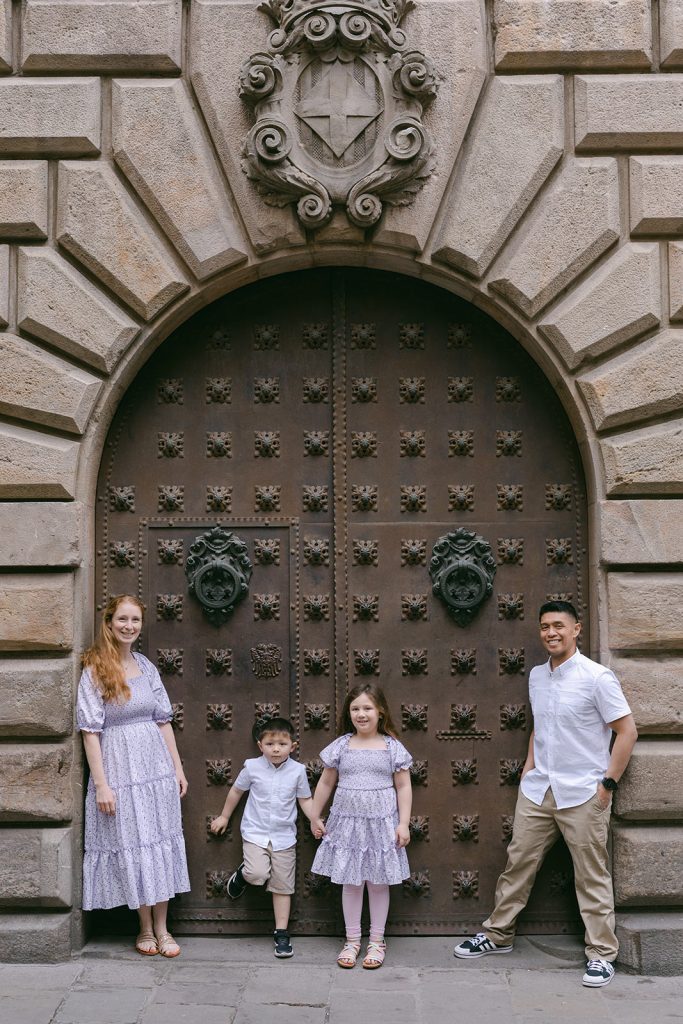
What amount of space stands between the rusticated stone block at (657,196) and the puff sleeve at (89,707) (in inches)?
138

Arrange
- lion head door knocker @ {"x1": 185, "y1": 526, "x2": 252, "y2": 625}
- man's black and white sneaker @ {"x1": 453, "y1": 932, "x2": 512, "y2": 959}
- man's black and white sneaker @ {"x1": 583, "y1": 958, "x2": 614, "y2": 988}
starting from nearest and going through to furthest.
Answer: man's black and white sneaker @ {"x1": 583, "y1": 958, "x2": 614, "y2": 988} → man's black and white sneaker @ {"x1": 453, "y1": 932, "x2": 512, "y2": 959} → lion head door knocker @ {"x1": 185, "y1": 526, "x2": 252, "y2": 625}

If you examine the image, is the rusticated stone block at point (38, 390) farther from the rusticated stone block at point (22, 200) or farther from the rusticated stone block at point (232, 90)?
the rusticated stone block at point (232, 90)

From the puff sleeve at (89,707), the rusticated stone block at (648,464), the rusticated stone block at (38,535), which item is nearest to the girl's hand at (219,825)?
the puff sleeve at (89,707)

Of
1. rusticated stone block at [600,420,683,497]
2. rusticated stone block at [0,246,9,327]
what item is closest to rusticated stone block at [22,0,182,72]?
rusticated stone block at [0,246,9,327]

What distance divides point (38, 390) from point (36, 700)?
152 cm

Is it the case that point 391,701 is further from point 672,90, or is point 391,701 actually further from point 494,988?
point 672,90

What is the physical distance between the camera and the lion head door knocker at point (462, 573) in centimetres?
591

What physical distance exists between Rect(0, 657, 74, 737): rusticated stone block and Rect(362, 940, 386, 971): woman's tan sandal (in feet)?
5.89

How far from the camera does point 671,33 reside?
5.73m

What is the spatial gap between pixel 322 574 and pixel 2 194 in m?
2.51

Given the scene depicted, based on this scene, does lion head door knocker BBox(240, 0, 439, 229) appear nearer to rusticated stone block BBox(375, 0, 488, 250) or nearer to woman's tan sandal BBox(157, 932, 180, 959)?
rusticated stone block BBox(375, 0, 488, 250)

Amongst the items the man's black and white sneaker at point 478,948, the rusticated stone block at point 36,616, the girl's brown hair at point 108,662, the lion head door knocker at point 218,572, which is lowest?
the man's black and white sneaker at point 478,948

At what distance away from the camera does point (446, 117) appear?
5.78 metres

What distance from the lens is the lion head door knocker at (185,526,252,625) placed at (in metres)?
5.90
